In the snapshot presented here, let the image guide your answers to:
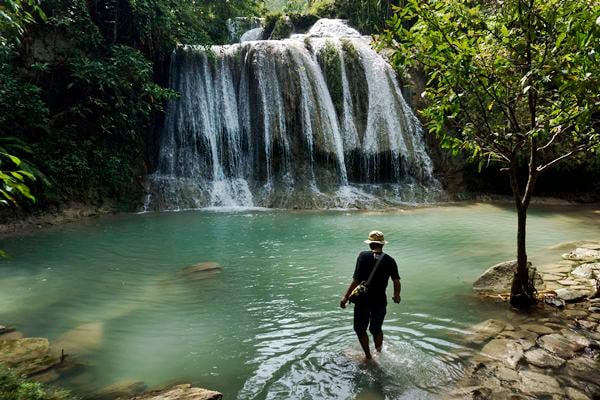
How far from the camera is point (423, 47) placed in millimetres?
5852

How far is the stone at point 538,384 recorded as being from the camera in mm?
4184

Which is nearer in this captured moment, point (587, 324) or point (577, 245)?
point (587, 324)

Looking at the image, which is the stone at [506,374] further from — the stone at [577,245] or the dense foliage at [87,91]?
the dense foliage at [87,91]

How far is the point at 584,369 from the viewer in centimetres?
460

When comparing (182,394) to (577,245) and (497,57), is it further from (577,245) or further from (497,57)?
(577,245)

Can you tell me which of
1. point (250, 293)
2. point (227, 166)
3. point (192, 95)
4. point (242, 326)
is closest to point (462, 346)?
point (242, 326)

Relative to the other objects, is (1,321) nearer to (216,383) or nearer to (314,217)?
(216,383)

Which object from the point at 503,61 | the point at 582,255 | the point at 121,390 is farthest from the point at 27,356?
the point at 582,255

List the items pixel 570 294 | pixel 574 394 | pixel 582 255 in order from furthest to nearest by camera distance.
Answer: pixel 582 255 < pixel 570 294 < pixel 574 394

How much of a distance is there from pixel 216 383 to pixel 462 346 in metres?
2.82

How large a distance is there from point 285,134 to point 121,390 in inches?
609

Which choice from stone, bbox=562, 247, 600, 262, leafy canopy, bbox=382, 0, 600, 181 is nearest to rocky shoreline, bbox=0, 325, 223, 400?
leafy canopy, bbox=382, 0, 600, 181

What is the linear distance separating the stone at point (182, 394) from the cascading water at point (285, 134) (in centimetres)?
1359

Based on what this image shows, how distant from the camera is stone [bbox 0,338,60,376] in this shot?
473 centimetres
